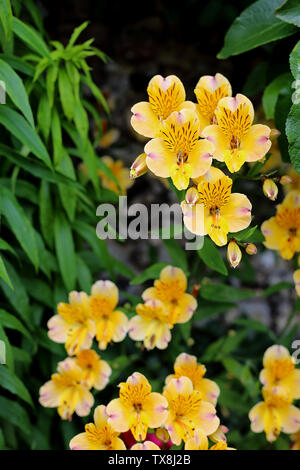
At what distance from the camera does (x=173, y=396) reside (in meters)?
1.06

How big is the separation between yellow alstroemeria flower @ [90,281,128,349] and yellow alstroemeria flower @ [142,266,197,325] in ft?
0.27

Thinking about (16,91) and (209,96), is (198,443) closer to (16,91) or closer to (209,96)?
(209,96)

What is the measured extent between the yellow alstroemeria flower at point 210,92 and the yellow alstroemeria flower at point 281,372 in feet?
1.75

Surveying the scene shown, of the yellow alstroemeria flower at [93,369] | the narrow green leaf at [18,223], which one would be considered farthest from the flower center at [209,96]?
the yellow alstroemeria flower at [93,369]

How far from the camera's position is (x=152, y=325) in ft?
4.13

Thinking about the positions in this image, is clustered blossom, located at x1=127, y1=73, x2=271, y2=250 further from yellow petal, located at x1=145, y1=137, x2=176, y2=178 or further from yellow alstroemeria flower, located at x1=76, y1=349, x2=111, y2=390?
yellow alstroemeria flower, located at x1=76, y1=349, x2=111, y2=390

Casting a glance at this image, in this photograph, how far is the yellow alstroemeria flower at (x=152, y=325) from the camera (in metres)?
1.23

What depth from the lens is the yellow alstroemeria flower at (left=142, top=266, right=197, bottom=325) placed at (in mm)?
1249

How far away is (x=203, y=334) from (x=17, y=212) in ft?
3.00

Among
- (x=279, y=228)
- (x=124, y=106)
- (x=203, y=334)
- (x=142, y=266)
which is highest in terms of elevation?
(x=124, y=106)

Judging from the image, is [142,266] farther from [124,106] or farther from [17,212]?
[17,212]

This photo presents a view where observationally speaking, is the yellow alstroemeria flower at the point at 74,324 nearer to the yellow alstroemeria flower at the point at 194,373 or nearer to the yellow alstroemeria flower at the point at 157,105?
the yellow alstroemeria flower at the point at 194,373

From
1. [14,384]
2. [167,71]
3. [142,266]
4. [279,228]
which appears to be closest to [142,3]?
[167,71]

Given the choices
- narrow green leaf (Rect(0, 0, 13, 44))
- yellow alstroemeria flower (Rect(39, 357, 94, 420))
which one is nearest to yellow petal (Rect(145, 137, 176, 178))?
Result: narrow green leaf (Rect(0, 0, 13, 44))
